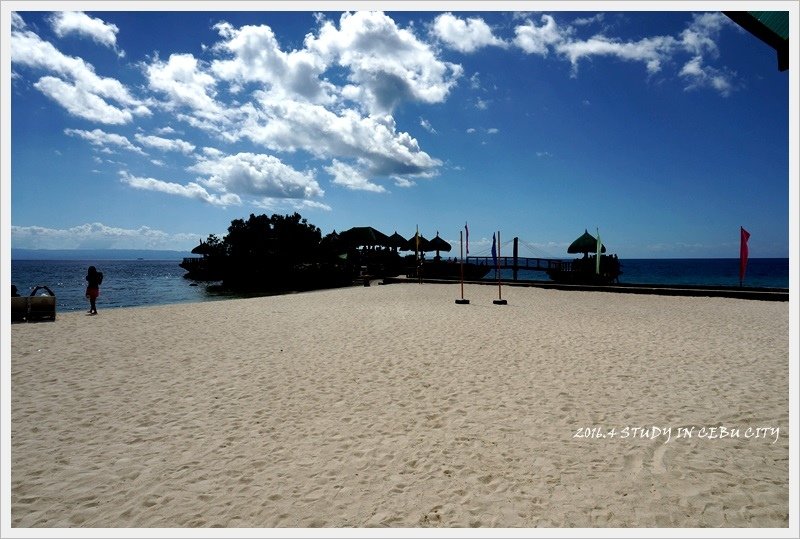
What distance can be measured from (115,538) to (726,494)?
499cm

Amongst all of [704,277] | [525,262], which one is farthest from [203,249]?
[704,277]

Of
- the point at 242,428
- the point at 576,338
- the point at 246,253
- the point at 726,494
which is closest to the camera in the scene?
the point at 726,494

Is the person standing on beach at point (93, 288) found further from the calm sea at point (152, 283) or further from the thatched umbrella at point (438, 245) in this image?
the thatched umbrella at point (438, 245)

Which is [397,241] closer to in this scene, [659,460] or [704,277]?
[659,460]

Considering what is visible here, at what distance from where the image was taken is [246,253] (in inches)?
2175

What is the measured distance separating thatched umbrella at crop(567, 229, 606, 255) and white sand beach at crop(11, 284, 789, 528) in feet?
75.8

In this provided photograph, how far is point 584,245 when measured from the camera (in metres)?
31.8

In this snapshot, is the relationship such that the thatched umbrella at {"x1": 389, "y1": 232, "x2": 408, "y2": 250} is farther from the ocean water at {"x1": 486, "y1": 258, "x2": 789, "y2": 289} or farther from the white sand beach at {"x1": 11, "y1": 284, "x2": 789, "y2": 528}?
the white sand beach at {"x1": 11, "y1": 284, "x2": 789, "y2": 528}

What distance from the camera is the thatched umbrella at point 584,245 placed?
31500 millimetres

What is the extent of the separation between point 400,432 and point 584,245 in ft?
103

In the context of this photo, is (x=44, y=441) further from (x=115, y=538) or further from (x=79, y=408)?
(x=115, y=538)

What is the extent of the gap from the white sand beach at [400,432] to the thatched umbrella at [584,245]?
23.1 m

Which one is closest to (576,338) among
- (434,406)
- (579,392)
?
(579,392)

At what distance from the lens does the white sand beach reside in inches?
128
